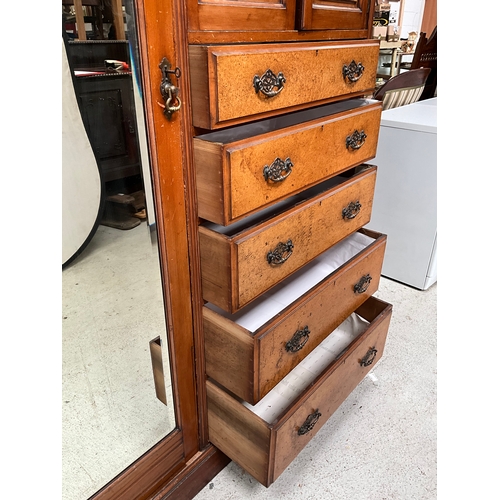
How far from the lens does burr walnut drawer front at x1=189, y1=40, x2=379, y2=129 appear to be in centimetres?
65

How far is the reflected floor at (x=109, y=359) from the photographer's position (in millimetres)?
745

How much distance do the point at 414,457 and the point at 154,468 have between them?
0.72 metres

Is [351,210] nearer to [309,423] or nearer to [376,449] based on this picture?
[309,423]

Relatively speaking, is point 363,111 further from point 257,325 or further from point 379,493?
point 379,493

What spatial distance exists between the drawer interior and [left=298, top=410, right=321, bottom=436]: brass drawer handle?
670 mm

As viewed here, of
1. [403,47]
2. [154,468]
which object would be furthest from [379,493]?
[403,47]

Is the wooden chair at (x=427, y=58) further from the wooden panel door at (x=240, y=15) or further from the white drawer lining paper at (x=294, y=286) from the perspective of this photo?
the wooden panel door at (x=240, y=15)

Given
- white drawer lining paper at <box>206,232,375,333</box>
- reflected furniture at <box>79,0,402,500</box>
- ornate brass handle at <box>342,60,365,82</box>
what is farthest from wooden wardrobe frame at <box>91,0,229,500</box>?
ornate brass handle at <box>342,60,365,82</box>

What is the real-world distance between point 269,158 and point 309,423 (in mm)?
642

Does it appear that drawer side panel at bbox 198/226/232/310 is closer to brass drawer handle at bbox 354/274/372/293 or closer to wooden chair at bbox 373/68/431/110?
brass drawer handle at bbox 354/274/372/293

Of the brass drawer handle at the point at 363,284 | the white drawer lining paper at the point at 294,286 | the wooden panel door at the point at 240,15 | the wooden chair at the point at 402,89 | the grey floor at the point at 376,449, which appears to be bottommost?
the grey floor at the point at 376,449

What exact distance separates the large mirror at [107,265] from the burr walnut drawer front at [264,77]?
4.0 inches

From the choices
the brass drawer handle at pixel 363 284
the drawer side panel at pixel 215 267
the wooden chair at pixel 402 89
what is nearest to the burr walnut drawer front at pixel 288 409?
the brass drawer handle at pixel 363 284

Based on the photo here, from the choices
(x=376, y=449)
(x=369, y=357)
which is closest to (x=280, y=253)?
(x=369, y=357)
